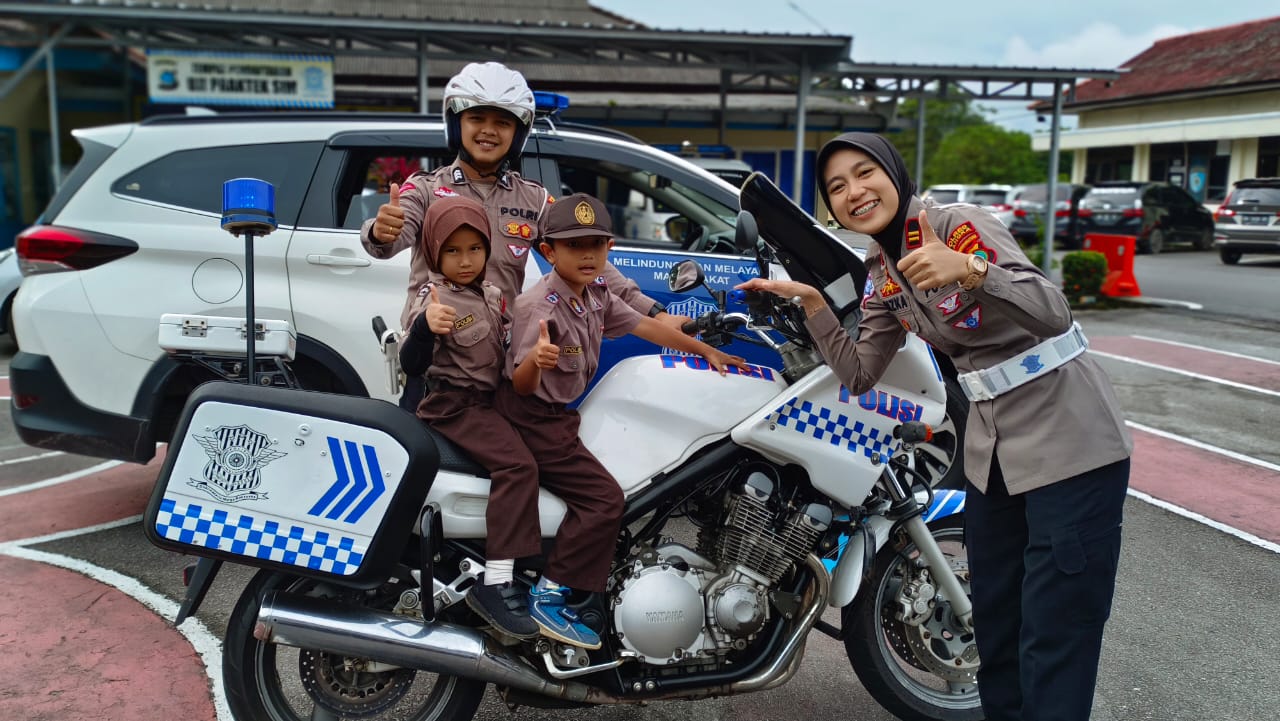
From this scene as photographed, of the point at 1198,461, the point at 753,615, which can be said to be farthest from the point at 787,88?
the point at 753,615

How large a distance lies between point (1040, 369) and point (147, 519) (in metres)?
2.40

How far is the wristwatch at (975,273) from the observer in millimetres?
2230

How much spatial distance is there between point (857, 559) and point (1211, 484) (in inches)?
158

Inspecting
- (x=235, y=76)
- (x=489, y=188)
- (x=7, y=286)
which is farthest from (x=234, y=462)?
(x=235, y=76)

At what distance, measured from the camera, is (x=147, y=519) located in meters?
2.65

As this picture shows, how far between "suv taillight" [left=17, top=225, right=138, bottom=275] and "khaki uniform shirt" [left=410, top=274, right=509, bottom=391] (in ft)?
8.28

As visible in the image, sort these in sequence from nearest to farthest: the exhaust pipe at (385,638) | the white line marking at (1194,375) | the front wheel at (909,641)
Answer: the exhaust pipe at (385,638) → the front wheel at (909,641) → the white line marking at (1194,375)

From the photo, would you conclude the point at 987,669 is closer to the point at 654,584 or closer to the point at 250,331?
the point at 654,584

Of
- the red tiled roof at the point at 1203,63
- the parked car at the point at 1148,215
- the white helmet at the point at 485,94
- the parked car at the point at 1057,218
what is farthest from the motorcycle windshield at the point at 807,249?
the red tiled roof at the point at 1203,63

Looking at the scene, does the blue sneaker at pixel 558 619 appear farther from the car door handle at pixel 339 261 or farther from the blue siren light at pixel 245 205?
the car door handle at pixel 339 261

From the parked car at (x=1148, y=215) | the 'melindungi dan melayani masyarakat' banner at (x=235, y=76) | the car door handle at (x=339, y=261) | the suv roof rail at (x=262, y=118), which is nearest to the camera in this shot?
the car door handle at (x=339, y=261)

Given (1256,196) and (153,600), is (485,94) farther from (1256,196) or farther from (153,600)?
(1256,196)

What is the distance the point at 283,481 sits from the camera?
2.64 m

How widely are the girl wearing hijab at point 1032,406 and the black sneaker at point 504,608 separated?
133 centimetres
